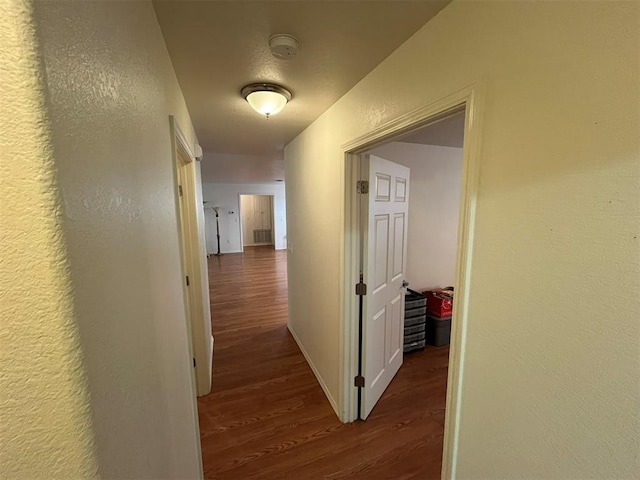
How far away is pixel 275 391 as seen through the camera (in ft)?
7.80

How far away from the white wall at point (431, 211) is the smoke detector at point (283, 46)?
202 centimetres

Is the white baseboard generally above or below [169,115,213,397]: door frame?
below

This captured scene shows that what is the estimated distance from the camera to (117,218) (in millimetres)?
560

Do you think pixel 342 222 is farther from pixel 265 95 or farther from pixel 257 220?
pixel 257 220

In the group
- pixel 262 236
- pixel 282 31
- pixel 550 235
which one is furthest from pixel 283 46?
pixel 262 236

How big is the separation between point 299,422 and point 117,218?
2.04m

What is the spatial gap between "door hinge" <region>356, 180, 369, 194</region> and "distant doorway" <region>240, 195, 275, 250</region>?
8.56 meters

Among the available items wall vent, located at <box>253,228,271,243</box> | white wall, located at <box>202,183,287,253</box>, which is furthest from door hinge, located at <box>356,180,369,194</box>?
wall vent, located at <box>253,228,271,243</box>

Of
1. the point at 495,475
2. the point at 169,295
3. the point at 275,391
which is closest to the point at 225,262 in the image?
the point at 275,391

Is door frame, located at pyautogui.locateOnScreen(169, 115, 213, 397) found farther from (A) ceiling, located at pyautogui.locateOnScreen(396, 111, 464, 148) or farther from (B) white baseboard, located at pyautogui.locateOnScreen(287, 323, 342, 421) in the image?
(A) ceiling, located at pyautogui.locateOnScreen(396, 111, 464, 148)

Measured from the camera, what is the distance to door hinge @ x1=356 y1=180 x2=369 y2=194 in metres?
1.81

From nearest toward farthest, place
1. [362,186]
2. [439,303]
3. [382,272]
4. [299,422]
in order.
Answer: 1. [362,186]
2. [299,422]
3. [382,272]
4. [439,303]

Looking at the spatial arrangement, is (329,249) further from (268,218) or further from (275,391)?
(268,218)

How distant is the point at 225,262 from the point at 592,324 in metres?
7.46
